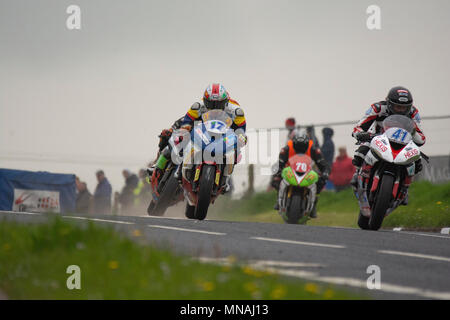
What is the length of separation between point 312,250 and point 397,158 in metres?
3.39

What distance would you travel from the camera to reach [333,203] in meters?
21.7

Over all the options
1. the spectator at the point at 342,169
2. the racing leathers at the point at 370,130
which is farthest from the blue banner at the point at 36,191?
the racing leathers at the point at 370,130

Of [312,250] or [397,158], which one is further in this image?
[397,158]

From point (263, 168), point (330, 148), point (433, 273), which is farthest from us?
point (263, 168)

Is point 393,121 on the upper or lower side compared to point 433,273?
upper

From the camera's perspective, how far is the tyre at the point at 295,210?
15.1 m

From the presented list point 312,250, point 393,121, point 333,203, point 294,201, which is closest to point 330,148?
point 333,203

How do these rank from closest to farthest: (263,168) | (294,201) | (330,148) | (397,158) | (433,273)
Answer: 1. (433,273)
2. (397,158)
3. (294,201)
4. (330,148)
5. (263,168)

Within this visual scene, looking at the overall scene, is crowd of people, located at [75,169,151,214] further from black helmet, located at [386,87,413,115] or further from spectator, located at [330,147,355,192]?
black helmet, located at [386,87,413,115]

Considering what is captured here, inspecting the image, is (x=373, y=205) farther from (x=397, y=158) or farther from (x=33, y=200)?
(x=33, y=200)

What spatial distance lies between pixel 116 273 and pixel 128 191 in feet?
56.8

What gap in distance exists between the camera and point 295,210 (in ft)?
49.8

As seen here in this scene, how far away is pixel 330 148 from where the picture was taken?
21578 mm

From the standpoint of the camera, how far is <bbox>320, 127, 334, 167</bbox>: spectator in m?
21.4
